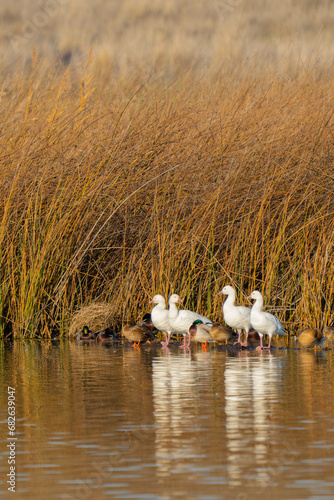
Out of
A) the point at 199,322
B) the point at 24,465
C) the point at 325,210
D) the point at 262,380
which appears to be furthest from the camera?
the point at 325,210

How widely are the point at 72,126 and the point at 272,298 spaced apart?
3061mm

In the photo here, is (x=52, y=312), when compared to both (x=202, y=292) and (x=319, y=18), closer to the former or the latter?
(x=202, y=292)

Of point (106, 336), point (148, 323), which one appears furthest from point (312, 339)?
point (106, 336)

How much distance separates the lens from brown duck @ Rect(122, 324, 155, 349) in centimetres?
1055

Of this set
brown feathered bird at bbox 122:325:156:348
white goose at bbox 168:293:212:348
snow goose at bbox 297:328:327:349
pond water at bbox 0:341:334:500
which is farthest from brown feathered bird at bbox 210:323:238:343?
pond water at bbox 0:341:334:500

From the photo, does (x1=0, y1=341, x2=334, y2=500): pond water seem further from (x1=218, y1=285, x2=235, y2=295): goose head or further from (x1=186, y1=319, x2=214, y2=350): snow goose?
(x1=218, y1=285, x2=235, y2=295): goose head

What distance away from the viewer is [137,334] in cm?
1057

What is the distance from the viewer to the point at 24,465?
4969mm

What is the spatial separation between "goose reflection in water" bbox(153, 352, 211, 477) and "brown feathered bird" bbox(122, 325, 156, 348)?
3.26 ft

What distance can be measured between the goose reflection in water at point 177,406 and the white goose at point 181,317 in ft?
2.73

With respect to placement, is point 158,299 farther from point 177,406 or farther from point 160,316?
point 177,406

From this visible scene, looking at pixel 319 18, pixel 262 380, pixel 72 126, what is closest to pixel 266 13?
pixel 319 18

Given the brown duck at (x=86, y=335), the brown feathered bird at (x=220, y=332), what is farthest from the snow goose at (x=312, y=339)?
the brown duck at (x=86, y=335)

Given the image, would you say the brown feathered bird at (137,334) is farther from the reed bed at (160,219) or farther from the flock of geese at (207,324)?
the reed bed at (160,219)
